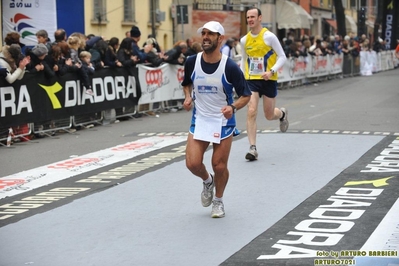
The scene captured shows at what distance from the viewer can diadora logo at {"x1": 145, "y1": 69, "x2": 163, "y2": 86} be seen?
20519mm

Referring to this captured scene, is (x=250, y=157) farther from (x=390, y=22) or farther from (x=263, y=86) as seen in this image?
(x=390, y=22)

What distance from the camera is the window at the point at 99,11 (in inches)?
1371

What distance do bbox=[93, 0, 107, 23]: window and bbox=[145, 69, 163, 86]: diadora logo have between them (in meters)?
14.1

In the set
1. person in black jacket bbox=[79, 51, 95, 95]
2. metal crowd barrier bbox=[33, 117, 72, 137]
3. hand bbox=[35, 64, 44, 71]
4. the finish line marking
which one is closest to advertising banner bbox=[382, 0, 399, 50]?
person in black jacket bbox=[79, 51, 95, 95]

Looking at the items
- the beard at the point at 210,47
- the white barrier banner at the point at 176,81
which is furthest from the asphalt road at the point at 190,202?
the white barrier banner at the point at 176,81

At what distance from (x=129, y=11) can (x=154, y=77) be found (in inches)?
686

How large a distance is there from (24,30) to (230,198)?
11.7 metres

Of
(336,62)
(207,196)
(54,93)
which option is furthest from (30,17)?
(336,62)

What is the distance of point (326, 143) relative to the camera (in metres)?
14.4

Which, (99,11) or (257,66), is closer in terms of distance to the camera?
(257,66)

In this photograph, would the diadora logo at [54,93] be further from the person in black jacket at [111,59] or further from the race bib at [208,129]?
the race bib at [208,129]

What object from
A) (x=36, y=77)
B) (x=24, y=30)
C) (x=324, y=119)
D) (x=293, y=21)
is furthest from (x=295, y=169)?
(x=293, y=21)

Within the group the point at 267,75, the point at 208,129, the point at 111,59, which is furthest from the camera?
the point at 111,59

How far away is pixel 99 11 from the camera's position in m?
35.2
